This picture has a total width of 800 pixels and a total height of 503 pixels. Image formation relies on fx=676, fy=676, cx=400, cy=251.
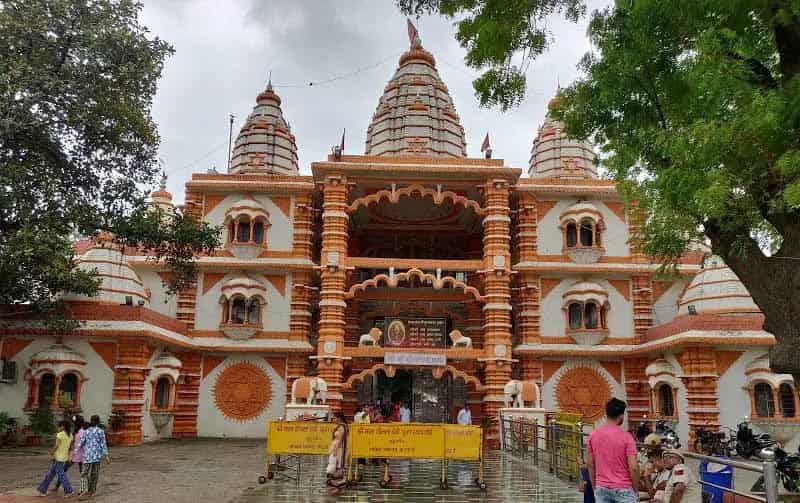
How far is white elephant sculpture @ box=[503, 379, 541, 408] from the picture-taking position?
69.6 ft

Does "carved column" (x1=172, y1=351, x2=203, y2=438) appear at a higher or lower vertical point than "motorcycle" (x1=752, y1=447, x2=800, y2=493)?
higher

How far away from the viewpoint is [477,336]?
26266mm

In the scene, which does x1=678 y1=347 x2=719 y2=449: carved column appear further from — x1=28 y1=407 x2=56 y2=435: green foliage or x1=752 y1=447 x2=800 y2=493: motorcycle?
x1=28 y1=407 x2=56 y2=435: green foliage

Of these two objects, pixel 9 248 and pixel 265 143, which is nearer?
pixel 9 248

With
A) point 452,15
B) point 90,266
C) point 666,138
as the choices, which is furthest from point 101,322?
point 666,138

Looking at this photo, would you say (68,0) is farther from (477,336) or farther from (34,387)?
(477,336)

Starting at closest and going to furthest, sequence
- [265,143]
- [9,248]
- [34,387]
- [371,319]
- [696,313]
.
→ [9,248]
[34,387]
[696,313]
[371,319]
[265,143]

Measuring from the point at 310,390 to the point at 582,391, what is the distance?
1013 cm

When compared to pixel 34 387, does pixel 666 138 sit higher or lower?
higher

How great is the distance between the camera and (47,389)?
802 inches

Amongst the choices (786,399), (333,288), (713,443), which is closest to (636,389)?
(786,399)

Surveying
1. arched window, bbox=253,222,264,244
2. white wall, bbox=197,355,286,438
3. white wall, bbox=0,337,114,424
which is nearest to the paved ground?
white wall, bbox=0,337,114,424

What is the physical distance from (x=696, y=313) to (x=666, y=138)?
15225mm

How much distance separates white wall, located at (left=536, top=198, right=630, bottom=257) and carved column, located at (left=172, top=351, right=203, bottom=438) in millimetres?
13438
